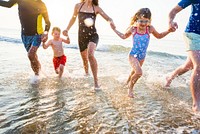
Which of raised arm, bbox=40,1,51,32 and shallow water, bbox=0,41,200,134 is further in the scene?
raised arm, bbox=40,1,51,32

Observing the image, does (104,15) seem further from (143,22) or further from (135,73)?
(135,73)

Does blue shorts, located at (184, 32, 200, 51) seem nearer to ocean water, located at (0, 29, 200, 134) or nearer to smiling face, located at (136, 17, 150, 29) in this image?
ocean water, located at (0, 29, 200, 134)

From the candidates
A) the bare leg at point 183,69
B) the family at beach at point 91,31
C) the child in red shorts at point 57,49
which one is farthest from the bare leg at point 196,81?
the child in red shorts at point 57,49

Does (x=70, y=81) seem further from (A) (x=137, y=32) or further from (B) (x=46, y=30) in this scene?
(A) (x=137, y=32)

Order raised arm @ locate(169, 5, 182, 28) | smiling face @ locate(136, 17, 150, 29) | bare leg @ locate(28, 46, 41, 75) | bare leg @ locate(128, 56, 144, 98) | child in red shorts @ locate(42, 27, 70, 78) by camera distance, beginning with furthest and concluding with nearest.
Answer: child in red shorts @ locate(42, 27, 70, 78) < bare leg @ locate(28, 46, 41, 75) < smiling face @ locate(136, 17, 150, 29) < bare leg @ locate(128, 56, 144, 98) < raised arm @ locate(169, 5, 182, 28)

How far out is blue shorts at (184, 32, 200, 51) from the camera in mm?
5020

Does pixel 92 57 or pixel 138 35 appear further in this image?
pixel 92 57

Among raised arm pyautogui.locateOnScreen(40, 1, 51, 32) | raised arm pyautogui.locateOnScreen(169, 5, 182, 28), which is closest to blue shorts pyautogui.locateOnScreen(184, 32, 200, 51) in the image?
raised arm pyautogui.locateOnScreen(169, 5, 182, 28)

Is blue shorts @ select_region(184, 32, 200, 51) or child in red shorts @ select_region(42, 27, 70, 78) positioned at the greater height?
blue shorts @ select_region(184, 32, 200, 51)

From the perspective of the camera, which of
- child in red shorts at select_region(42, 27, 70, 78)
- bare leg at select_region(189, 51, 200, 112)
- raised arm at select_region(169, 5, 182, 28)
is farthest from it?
child in red shorts at select_region(42, 27, 70, 78)

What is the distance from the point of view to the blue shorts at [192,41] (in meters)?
5.02

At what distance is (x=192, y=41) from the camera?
5062 millimetres

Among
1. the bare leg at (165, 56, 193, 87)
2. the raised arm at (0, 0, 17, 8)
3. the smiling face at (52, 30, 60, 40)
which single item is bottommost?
the bare leg at (165, 56, 193, 87)

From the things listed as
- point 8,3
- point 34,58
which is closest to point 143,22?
point 34,58
